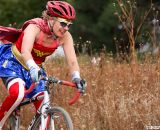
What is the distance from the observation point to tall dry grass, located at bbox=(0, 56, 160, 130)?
25.7 feet

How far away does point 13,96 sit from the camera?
6488 millimetres

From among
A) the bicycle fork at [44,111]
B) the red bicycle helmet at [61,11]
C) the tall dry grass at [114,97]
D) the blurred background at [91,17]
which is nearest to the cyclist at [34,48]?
the red bicycle helmet at [61,11]

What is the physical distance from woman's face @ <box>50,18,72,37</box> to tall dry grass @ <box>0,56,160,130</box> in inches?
64.7

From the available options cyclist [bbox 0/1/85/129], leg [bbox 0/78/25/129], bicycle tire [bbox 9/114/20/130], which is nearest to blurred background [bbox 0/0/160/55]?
bicycle tire [bbox 9/114/20/130]

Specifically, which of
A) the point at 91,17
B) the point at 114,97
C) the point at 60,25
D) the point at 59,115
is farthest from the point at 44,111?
the point at 91,17

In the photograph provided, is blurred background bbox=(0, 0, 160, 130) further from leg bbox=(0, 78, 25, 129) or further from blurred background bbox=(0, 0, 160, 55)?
blurred background bbox=(0, 0, 160, 55)

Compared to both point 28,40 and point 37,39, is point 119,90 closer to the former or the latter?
point 37,39

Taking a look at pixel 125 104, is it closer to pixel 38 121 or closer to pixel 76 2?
pixel 38 121

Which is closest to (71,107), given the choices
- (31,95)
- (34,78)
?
(31,95)

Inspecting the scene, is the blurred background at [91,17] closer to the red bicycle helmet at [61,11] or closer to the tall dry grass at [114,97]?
the tall dry grass at [114,97]

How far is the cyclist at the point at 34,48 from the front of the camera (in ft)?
21.1

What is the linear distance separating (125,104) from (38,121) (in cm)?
172

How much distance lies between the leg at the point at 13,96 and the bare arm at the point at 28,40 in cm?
37

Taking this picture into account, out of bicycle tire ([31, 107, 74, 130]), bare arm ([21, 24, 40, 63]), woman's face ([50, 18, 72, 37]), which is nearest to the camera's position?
bicycle tire ([31, 107, 74, 130])
